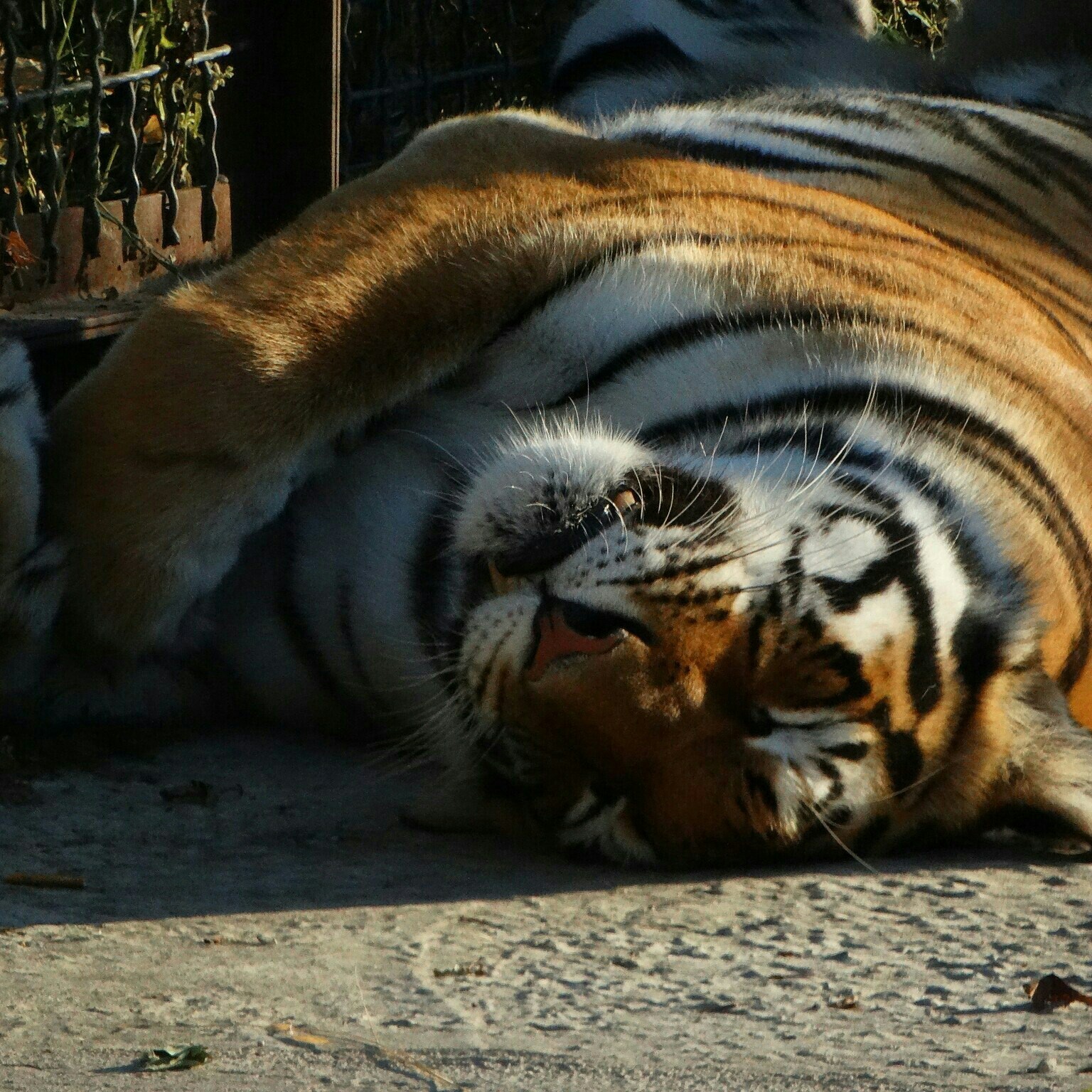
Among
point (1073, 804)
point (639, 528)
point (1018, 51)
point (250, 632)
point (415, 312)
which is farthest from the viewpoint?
point (1018, 51)

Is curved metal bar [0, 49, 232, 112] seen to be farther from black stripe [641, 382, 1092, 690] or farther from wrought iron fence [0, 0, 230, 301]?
black stripe [641, 382, 1092, 690]

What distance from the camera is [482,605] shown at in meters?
2.00

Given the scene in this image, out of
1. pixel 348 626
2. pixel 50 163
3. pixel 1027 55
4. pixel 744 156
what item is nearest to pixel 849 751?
pixel 348 626

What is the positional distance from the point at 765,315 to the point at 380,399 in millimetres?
516

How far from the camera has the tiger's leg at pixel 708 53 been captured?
4152mm

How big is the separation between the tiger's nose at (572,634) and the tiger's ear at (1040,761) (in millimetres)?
537

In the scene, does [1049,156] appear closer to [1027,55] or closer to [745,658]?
[1027,55]

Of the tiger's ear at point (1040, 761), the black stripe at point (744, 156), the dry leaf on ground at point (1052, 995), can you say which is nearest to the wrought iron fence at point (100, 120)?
the black stripe at point (744, 156)

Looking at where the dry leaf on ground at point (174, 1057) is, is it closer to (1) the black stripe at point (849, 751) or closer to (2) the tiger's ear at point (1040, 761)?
(1) the black stripe at point (849, 751)

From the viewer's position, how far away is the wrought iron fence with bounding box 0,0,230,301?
9.23 ft

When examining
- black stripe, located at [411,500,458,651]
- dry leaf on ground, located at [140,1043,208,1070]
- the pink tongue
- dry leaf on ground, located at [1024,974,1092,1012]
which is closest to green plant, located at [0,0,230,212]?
black stripe, located at [411,500,458,651]

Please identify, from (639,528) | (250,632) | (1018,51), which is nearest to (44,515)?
(250,632)

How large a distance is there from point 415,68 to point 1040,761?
101 inches

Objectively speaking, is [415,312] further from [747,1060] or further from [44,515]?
[747,1060]
